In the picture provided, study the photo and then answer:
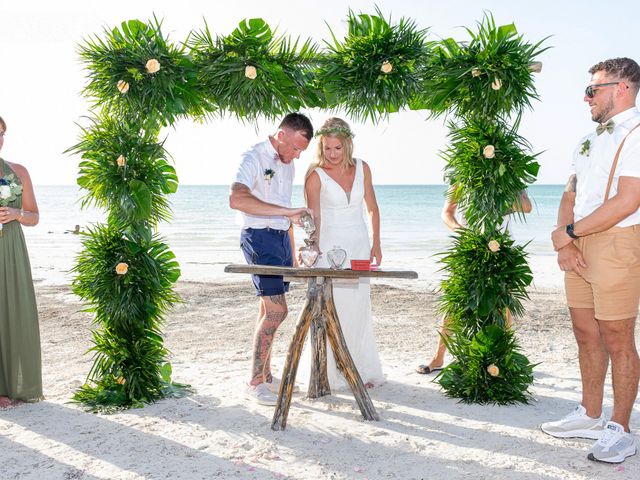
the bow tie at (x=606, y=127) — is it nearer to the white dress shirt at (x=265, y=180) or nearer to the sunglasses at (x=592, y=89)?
the sunglasses at (x=592, y=89)

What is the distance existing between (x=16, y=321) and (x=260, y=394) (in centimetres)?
194

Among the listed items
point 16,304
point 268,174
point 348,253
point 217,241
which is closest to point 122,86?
point 268,174

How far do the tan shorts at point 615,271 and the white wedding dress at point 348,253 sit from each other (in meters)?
1.87

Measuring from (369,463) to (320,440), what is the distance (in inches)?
18.8

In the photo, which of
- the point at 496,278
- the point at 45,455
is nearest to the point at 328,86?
the point at 496,278

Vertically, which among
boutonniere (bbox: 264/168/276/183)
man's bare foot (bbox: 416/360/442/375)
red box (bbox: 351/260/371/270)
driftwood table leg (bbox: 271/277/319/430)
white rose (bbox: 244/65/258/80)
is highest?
white rose (bbox: 244/65/258/80)

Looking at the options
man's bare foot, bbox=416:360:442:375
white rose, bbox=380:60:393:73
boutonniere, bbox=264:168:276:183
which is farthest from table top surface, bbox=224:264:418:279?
man's bare foot, bbox=416:360:442:375

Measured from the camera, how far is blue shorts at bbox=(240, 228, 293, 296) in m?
5.09

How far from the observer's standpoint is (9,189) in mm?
4902

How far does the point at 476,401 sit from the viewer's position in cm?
506

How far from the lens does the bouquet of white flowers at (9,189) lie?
4875mm

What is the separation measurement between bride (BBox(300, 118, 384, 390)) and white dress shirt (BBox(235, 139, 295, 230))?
0.25 m

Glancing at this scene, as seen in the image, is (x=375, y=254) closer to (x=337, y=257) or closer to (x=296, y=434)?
(x=337, y=257)

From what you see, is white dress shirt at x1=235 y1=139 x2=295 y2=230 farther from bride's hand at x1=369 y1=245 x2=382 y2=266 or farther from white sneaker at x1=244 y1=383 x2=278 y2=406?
white sneaker at x1=244 y1=383 x2=278 y2=406
